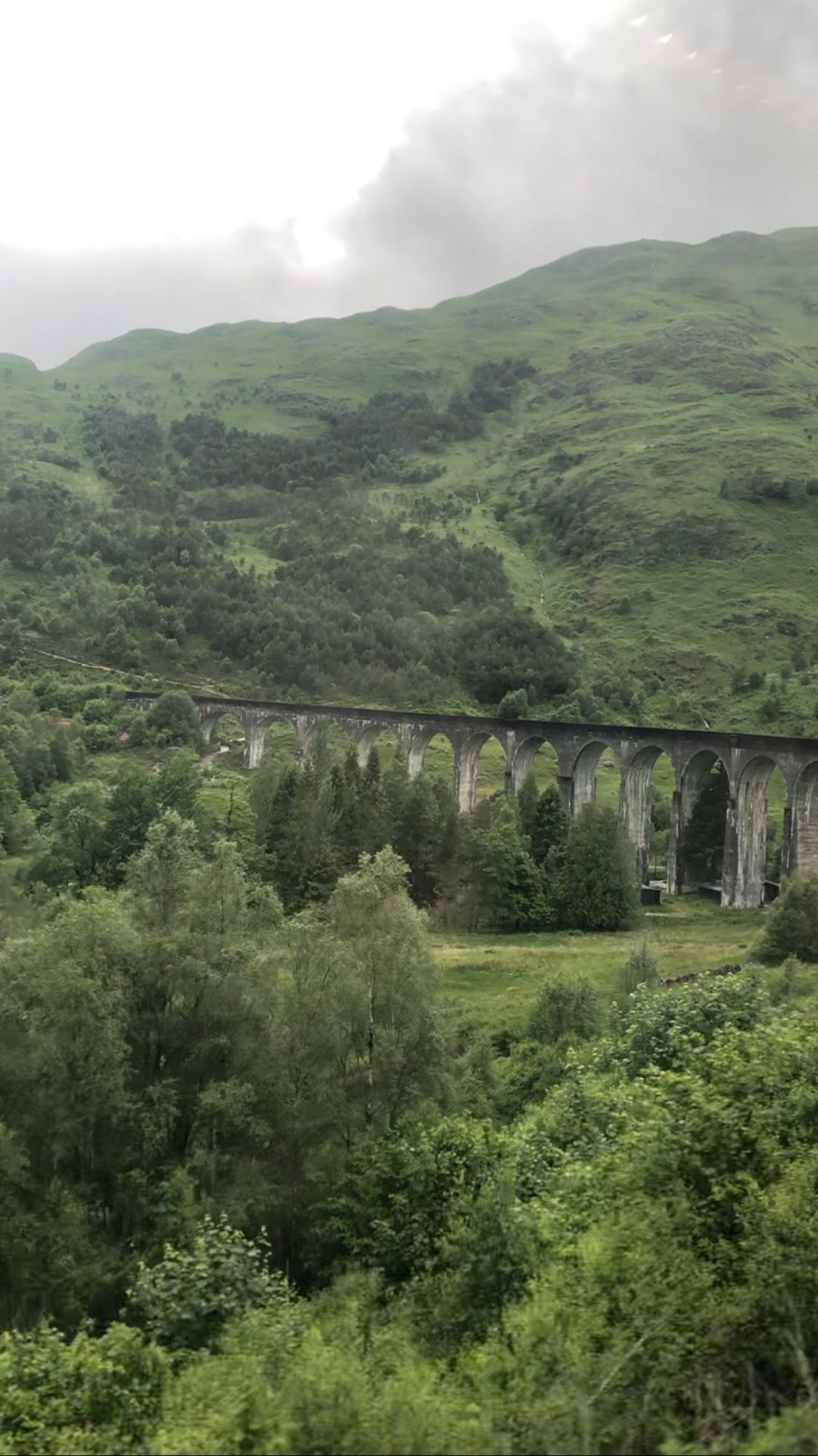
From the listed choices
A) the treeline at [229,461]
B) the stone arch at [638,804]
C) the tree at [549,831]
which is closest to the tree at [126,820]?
the tree at [549,831]

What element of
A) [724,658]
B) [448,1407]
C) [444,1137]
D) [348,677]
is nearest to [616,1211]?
[448,1407]

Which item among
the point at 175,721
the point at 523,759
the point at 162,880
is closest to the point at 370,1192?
the point at 162,880

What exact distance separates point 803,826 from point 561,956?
18792 millimetres

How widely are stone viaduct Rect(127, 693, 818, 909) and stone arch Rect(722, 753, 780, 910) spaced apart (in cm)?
6

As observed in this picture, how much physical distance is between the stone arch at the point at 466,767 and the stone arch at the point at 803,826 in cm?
2525

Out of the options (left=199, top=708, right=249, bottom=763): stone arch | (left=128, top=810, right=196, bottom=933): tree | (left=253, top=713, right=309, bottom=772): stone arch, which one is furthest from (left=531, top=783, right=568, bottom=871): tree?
(left=199, top=708, right=249, bottom=763): stone arch

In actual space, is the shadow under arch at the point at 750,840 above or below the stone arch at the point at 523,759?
below

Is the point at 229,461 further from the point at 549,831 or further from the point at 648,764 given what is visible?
the point at 549,831

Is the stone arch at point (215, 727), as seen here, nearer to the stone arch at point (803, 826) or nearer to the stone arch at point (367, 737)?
the stone arch at point (367, 737)

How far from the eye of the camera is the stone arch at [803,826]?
57.2 metres

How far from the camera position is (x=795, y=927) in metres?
41.8

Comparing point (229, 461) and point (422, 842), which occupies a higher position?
point (229, 461)

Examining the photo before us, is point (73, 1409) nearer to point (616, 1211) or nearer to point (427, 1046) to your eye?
point (616, 1211)

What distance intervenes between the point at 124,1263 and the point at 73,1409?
701 cm
